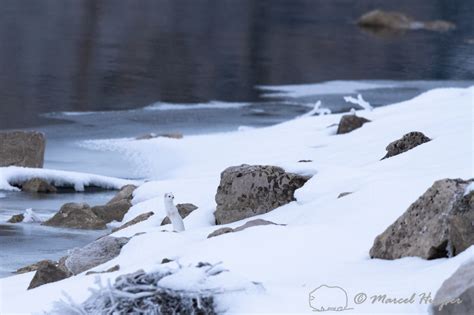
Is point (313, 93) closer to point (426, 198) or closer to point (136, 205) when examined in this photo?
point (136, 205)

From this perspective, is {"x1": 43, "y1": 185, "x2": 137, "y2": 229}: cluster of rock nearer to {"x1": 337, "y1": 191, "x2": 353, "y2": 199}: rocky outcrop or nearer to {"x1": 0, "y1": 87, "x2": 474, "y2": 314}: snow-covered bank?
{"x1": 0, "y1": 87, "x2": 474, "y2": 314}: snow-covered bank

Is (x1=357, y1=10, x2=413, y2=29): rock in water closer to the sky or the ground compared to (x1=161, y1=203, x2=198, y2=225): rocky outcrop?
closer to the ground

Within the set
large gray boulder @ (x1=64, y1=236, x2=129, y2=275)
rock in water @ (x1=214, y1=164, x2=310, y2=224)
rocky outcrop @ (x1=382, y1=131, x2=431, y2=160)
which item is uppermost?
rocky outcrop @ (x1=382, y1=131, x2=431, y2=160)

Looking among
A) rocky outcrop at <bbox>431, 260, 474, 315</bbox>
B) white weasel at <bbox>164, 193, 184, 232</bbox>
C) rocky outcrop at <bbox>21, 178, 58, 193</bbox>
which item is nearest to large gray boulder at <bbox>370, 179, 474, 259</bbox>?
rocky outcrop at <bbox>431, 260, 474, 315</bbox>

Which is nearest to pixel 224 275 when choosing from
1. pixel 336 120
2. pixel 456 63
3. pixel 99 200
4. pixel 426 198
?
pixel 426 198

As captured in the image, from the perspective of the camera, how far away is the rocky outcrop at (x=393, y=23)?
52.5 metres

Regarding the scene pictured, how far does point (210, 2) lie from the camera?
182 ft

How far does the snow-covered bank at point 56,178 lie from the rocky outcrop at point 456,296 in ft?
31.2

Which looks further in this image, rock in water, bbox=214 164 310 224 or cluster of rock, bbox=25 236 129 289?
rock in water, bbox=214 164 310 224

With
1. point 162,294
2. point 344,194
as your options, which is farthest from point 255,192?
point 162,294

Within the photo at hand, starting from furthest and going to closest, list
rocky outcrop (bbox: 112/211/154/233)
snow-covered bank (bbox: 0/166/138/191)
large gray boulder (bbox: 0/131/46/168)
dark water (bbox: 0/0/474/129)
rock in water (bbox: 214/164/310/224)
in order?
1. dark water (bbox: 0/0/474/129)
2. large gray boulder (bbox: 0/131/46/168)
3. snow-covered bank (bbox: 0/166/138/191)
4. rocky outcrop (bbox: 112/211/154/233)
5. rock in water (bbox: 214/164/310/224)

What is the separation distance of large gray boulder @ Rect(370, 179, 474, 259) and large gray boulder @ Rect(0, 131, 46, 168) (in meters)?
9.44

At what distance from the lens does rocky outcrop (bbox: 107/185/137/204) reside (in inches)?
532

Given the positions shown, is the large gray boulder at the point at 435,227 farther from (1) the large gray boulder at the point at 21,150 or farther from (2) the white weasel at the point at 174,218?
(1) the large gray boulder at the point at 21,150
